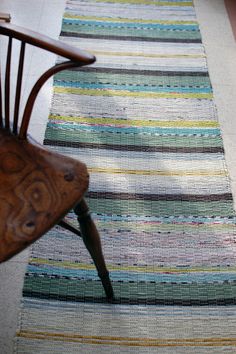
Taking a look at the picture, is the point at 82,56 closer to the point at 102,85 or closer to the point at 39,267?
the point at 39,267

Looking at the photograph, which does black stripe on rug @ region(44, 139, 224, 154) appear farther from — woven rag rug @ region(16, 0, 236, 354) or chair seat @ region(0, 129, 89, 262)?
chair seat @ region(0, 129, 89, 262)

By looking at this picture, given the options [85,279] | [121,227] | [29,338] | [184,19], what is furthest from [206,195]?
[184,19]

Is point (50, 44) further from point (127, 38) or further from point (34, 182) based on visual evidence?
point (127, 38)

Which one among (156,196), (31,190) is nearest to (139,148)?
(156,196)

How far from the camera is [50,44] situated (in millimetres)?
1085

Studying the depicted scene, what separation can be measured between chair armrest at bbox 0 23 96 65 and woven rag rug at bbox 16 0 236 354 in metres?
0.77

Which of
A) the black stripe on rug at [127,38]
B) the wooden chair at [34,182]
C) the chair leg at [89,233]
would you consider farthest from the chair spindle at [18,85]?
the black stripe on rug at [127,38]

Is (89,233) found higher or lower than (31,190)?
lower

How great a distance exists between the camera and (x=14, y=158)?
1.18m

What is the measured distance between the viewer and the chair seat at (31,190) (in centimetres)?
103

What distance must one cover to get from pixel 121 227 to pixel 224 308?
47 centimetres

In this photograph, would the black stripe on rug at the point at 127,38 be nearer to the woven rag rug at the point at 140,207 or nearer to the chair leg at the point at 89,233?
the woven rag rug at the point at 140,207

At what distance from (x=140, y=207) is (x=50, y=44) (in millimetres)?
829

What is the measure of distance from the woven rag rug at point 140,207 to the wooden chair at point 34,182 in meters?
0.33
